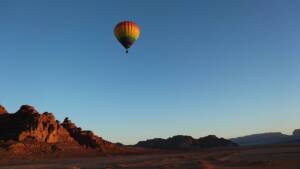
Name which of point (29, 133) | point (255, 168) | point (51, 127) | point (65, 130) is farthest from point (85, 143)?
point (255, 168)

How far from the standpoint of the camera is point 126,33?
54312mm

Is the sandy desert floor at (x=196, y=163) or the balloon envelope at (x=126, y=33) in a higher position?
the balloon envelope at (x=126, y=33)

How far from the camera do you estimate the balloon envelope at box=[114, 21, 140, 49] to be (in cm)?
5425

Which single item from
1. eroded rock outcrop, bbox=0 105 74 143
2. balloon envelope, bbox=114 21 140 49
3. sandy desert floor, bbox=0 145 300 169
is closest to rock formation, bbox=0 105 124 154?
eroded rock outcrop, bbox=0 105 74 143

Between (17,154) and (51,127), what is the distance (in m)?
25.2

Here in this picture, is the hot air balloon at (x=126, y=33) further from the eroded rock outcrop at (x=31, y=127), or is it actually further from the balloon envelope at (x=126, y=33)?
the eroded rock outcrop at (x=31, y=127)

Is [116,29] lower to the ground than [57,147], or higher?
higher

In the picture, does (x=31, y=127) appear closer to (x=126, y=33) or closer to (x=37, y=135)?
(x=37, y=135)

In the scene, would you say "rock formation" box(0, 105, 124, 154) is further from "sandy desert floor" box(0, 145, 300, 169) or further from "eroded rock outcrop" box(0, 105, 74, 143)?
"sandy desert floor" box(0, 145, 300, 169)

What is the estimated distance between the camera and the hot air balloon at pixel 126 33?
54.2 meters

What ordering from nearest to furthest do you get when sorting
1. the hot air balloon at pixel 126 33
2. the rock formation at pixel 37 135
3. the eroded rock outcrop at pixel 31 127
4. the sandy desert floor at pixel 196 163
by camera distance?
the sandy desert floor at pixel 196 163, the hot air balloon at pixel 126 33, the rock formation at pixel 37 135, the eroded rock outcrop at pixel 31 127

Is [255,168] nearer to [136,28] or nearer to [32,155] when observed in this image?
[136,28]

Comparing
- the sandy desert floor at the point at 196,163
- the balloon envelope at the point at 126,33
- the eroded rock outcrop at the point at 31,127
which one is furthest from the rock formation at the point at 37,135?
the balloon envelope at the point at 126,33

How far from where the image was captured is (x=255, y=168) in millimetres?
34375
